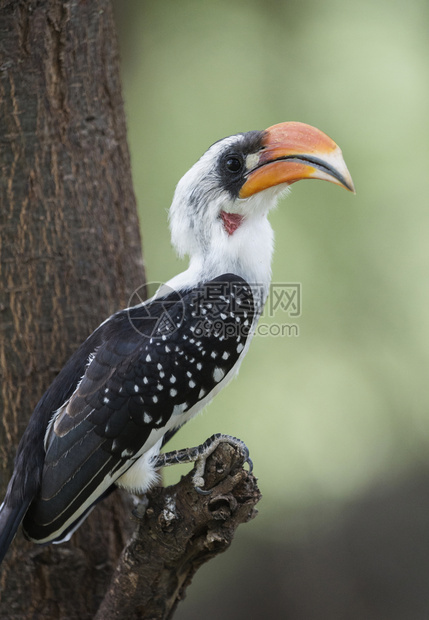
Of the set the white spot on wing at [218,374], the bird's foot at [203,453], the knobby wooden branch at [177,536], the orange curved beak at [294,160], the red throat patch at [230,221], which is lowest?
the knobby wooden branch at [177,536]

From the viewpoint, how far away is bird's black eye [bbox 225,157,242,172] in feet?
10.8

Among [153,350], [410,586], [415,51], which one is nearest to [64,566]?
[153,350]

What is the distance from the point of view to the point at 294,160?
3127 millimetres

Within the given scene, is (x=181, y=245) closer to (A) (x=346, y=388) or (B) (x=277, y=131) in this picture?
(B) (x=277, y=131)

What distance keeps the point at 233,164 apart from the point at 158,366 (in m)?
1.05

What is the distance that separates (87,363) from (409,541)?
4021 mm

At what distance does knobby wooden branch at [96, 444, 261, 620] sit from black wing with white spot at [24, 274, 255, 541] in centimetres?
28

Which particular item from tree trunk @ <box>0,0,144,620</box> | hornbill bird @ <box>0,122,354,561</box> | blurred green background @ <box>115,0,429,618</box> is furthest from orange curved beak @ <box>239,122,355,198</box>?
blurred green background @ <box>115,0,429,618</box>

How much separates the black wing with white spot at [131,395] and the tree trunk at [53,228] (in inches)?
22.3

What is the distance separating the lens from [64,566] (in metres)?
3.50

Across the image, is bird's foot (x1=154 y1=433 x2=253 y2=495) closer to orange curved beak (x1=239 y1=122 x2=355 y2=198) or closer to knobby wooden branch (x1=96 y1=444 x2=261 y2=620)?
knobby wooden branch (x1=96 y1=444 x2=261 y2=620)

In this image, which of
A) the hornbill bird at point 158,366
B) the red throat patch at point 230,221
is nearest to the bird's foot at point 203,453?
the hornbill bird at point 158,366

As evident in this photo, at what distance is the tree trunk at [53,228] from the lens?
3555 millimetres

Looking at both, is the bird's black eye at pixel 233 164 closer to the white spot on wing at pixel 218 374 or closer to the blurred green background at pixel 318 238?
the white spot on wing at pixel 218 374
